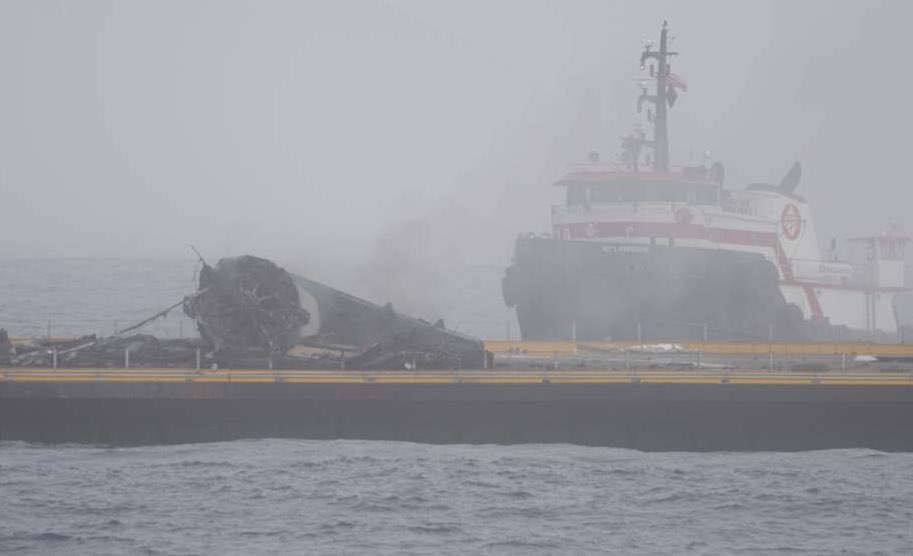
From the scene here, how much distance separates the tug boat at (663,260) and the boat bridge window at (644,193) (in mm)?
43

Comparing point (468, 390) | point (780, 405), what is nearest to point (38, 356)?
point (468, 390)

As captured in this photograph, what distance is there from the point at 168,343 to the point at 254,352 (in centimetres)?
306

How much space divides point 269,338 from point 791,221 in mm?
33107

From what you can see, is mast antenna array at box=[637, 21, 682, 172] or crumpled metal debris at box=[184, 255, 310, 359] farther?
mast antenna array at box=[637, 21, 682, 172]

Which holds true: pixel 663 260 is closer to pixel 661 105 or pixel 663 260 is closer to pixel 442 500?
pixel 661 105

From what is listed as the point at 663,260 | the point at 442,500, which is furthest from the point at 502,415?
the point at 663,260

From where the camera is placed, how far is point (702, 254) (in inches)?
2062

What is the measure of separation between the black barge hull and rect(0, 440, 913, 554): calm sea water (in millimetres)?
542

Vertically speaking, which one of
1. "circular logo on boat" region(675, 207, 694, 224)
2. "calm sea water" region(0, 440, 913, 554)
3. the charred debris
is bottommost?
"calm sea water" region(0, 440, 913, 554)

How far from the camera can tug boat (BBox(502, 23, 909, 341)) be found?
52.2 metres

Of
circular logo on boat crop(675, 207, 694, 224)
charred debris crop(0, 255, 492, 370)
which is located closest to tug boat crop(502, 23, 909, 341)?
circular logo on boat crop(675, 207, 694, 224)

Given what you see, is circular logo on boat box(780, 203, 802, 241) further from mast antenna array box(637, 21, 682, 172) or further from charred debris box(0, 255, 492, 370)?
charred debris box(0, 255, 492, 370)

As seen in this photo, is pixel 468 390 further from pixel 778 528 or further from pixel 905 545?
pixel 905 545

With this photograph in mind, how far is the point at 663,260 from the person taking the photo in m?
52.1
